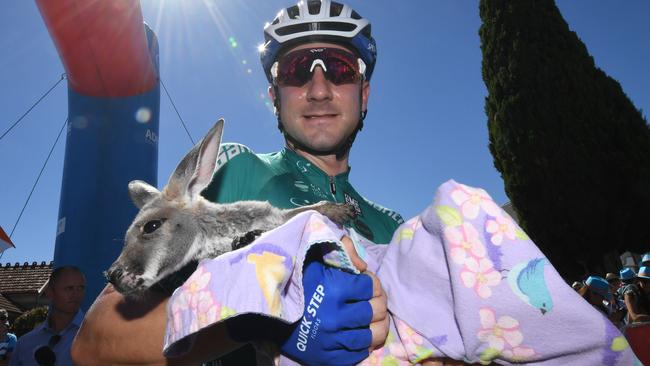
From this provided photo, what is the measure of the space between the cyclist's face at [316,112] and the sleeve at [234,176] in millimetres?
496

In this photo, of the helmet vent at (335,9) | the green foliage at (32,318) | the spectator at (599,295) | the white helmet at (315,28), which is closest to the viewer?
the white helmet at (315,28)

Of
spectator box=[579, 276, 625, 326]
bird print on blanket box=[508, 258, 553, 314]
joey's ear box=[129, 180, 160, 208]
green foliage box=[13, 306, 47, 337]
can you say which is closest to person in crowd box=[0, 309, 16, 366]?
green foliage box=[13, 306, 47, 337]

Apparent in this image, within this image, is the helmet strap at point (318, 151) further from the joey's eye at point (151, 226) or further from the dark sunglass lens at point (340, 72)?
the joey's eye at point (151, 226)

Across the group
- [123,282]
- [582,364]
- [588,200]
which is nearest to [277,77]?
[123,282]

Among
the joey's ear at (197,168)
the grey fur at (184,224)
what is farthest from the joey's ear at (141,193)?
the joey's ear at (197,168)

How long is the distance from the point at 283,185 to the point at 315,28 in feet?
3.60

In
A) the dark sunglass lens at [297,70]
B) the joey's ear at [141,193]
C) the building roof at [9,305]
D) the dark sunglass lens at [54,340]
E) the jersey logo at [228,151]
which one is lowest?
the building roof at [9,305]

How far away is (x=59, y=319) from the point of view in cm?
639

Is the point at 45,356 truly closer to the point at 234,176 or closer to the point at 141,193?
the point at 141,193

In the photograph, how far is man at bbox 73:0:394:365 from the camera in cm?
190

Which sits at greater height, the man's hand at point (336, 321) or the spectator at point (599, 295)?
the man's hand at point (336, 321)

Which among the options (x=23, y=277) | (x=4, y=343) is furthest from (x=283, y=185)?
(x=23, y=277)

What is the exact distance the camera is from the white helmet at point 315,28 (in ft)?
8.43

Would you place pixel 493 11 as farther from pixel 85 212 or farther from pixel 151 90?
pixel 85 212
